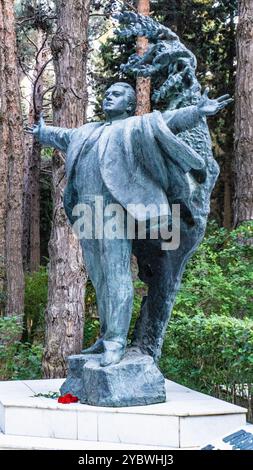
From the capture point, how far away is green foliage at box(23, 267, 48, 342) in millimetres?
13102

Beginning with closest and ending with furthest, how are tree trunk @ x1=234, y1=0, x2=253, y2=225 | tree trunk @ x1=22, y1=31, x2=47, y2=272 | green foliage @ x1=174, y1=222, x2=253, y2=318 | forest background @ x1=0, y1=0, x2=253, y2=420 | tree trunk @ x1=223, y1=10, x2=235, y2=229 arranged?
forest background @ x1=0, y1=0, x2=253, y2=420 < green foliage @ x1=174, y1=222, x2=253, y2=318 < tree trunk @ x1=234, y1=0, x2=253, y2=225 < tree trunk @ x1=223, y1=10, x2=235, y2=229 < tree trunk @ x1=22, y1=31, x2=47, y2=272

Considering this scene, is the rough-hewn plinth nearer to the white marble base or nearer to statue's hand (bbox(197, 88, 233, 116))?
the white marble base

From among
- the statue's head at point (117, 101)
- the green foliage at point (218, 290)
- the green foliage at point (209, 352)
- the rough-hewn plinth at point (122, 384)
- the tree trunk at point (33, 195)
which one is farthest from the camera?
the tree trunk at point (33, 195)

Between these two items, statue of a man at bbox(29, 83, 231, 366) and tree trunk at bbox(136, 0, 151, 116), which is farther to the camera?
tree trunk at bbox(136, 0, 151, 116)

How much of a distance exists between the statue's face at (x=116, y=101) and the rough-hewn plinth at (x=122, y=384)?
1.97 metres

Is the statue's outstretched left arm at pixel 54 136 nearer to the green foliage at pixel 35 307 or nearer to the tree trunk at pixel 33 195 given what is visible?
the green foliage at pixel 35 307

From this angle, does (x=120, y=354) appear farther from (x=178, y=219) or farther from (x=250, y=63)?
(x=250, y=63)

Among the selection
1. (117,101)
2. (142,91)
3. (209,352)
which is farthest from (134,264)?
(117,101)

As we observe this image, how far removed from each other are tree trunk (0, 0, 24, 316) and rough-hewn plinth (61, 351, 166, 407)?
7856mm

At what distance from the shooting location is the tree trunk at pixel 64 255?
340 inches

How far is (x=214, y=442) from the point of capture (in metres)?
3.89

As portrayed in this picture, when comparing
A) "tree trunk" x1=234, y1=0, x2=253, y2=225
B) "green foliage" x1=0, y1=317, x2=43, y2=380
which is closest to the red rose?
"green foliage" x1=0, y1=317, x2=43, y2=380

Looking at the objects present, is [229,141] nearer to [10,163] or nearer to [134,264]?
[10,163]

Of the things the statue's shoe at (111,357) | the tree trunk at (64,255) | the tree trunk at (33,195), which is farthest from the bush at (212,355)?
the tree trunk at (33,195)
